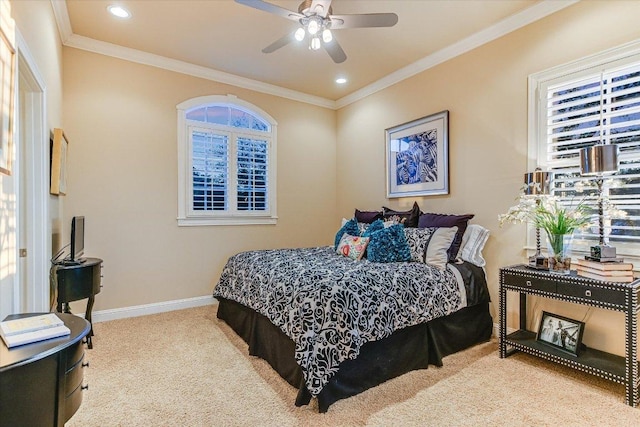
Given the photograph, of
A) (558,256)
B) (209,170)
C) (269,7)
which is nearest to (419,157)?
(558,256)

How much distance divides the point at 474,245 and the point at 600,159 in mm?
→ 1224

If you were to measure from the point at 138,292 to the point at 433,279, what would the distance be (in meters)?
3.21

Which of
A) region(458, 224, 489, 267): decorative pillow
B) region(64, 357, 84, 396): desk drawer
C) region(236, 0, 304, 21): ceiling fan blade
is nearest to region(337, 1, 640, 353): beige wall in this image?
region(458, 224, 489, 267): decorative pillow

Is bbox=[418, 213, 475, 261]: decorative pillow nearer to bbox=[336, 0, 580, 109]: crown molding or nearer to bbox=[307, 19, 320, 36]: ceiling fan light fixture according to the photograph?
bbox=[336, 0, 580, 109]: crown molding

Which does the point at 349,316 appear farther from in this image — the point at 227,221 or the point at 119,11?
the point at 119,11

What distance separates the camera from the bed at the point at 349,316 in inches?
81.1

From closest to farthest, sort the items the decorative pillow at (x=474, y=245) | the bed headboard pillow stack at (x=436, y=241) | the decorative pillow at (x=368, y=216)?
the bed headboard pillow stack at (x=436, y=241) < the decorative pillow at (x=474, y=245) < the decorative pillow at (x=368, y=216)

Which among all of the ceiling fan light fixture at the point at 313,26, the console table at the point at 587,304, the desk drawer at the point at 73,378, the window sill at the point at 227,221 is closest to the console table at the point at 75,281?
the window sill at the point at 227,221

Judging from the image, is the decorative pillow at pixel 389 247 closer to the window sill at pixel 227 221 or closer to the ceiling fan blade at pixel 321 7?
the ceiling fan blade at pixel 321 7

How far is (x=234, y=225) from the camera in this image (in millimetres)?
4461

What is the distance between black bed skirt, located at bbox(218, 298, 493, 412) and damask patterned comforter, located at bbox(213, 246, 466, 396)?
110 mm

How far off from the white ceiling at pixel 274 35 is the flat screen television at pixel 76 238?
1807mm

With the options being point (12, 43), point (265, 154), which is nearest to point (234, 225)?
point (265, 154)

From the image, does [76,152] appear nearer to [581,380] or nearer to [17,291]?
[17,291]
